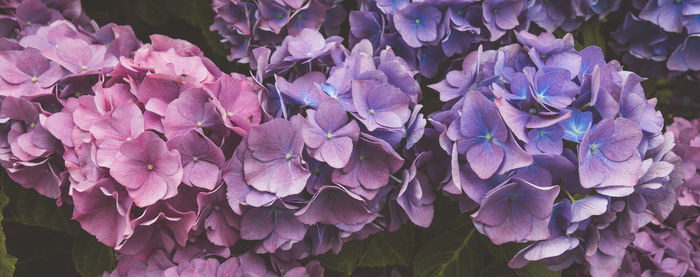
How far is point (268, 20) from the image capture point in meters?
1.00

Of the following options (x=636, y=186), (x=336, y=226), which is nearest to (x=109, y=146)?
(x=336, y=226)

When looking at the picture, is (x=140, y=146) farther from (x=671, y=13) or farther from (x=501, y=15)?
(x=671, y=13)

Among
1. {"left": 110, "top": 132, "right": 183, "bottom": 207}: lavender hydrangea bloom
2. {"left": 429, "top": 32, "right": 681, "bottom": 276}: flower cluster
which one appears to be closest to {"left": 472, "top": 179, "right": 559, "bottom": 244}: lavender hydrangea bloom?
{"left": 429, "top": 32, "right": 681, "bottom": 276}: flower cluster

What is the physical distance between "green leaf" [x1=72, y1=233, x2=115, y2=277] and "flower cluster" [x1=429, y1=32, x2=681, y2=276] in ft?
1.81

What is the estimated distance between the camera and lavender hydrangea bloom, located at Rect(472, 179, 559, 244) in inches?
27.9

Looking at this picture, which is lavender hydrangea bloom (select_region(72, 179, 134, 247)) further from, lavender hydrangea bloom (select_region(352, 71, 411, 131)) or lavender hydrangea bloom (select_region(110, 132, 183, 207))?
lavender hydrangea bloom (select_region(352, 71, 411, 131))

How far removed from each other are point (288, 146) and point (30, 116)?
374 millimetres

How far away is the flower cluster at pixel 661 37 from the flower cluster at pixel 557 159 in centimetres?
31

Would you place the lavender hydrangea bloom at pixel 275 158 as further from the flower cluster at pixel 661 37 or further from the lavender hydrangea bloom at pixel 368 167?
the flower cluster at pixel 661 37

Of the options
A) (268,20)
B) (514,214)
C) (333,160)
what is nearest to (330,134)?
(333,160)

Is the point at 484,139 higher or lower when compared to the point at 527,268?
higher

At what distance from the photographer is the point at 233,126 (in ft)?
2.50

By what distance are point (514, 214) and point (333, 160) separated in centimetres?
24

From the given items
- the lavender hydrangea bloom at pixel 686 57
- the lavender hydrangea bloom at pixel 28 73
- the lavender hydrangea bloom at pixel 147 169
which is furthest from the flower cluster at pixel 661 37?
the lavender hydrangea bloom at pixel 28 73
